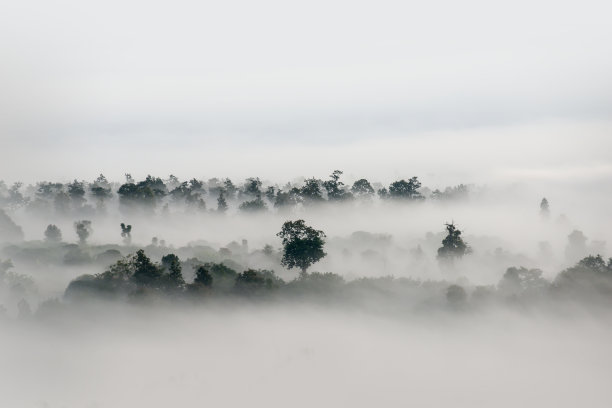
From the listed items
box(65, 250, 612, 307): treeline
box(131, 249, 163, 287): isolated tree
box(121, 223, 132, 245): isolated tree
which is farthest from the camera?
box(121, 223, 132, 245): isolated tree

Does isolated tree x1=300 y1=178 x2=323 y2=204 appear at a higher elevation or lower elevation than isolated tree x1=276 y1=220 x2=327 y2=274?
higher

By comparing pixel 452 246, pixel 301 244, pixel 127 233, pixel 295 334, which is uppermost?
pixel 127 233

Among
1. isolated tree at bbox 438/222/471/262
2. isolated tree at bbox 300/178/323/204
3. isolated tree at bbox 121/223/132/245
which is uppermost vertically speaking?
isolated tree at bbox 300/178/323/204

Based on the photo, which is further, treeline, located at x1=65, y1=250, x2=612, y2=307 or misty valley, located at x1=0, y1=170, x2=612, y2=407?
treeline, located at x1=65, y1=250, x2=612, y2=307

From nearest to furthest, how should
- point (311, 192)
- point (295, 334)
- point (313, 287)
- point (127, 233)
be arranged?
1. point (295, 334)
2. point (313, 287)
3. point (127, 233)
4. point (311, 192)

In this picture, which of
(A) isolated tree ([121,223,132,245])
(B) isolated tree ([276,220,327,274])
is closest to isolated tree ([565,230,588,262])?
(B) isolated tree ([276,220,327,274])

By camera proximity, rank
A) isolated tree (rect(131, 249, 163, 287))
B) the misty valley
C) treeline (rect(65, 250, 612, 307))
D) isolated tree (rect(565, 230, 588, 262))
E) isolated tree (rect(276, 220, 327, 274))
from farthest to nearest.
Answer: isolated tree (rect(565, 230, 588, 262)), isolated tree (rect(276, 220, 327, 274)), treeline (rect(65, 250, 612, 307)), isolated tree (rect(131, 249, 163, 287)), the misty valley

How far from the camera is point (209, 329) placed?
79625 millimetres

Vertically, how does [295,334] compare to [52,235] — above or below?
below

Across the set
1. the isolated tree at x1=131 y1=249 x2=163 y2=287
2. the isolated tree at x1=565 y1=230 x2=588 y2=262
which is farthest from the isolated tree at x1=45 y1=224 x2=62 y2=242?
the isolated tree at x1=565 y1=230 x2=588 y2=262

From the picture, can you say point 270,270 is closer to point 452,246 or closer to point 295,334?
point 295,334

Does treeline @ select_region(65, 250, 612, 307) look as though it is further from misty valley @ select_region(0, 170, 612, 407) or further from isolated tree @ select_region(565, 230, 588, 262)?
isolated tree @ select_region(565, 230, 588, 262)

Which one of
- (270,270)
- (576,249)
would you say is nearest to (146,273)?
(270,270)

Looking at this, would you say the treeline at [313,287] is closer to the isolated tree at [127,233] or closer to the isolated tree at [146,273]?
the isolated tree at [146,273]
